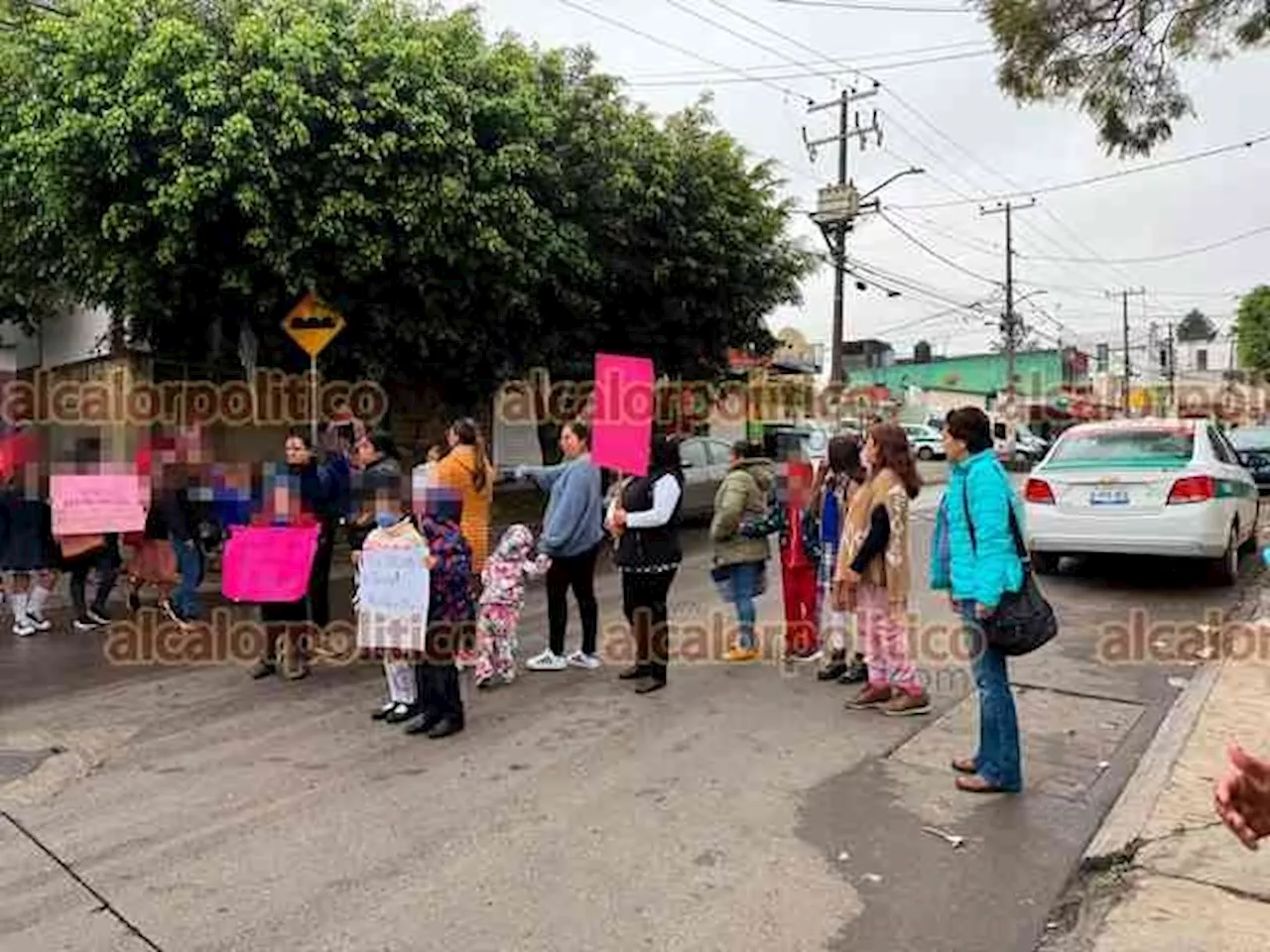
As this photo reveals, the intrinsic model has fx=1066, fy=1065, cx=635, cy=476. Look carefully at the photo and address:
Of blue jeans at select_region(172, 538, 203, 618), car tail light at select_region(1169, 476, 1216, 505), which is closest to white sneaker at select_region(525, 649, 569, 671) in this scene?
blue jeans at select_region(172, 538, 203, 618)

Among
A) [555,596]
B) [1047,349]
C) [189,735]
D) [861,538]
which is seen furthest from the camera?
→ [1047,349]

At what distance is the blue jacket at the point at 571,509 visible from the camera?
7.16m

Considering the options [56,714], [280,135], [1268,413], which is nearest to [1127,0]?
[280,135]

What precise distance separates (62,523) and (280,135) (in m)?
4.13

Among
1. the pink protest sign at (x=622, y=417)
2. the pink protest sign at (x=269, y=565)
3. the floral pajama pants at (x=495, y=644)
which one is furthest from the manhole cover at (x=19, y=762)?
the pink protest sign at (x=622, y=417)

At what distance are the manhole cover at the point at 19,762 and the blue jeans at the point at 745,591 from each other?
4.22 m

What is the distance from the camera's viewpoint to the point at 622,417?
22.4 feet

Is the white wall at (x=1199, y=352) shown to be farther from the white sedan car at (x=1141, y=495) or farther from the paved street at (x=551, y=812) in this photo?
the paved street at (x=551, y=812)

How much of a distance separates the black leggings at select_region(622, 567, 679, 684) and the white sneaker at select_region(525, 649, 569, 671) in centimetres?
70

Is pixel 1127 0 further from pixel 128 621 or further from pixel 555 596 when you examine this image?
pixel 128 621

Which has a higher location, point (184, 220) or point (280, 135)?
point (280, 135)

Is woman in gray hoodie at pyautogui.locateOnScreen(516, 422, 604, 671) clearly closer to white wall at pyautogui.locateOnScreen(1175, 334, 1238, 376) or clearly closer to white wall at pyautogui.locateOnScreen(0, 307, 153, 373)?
white wall at pyautogui.locateOnScreen(0, 307, 153, 373)

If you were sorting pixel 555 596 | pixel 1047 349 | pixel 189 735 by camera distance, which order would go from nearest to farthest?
pixel 189 735
pixel 555 596
pixel 1047 349

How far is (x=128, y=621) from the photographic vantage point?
917cm
